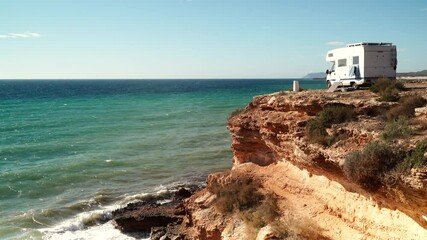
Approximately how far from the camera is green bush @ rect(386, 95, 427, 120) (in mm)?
12219

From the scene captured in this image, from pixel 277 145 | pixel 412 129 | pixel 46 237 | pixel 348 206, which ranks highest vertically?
pixel 412 129

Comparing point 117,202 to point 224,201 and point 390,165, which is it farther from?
point 390,165

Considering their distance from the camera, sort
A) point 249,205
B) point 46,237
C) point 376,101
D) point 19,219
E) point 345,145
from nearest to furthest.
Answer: point 345,145, point 376,101, point 249,205, point 46,237, point 19,219

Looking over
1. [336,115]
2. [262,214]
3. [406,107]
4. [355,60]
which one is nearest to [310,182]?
[262,214]

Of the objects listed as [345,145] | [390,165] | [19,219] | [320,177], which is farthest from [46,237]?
[390,165]

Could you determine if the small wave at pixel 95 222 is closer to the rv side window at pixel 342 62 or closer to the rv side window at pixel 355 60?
the rv side window at pixel 342 62

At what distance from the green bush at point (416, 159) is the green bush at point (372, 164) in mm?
340

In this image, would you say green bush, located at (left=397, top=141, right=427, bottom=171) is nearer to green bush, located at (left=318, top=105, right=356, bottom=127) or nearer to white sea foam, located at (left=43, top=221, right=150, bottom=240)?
green bush, located at (left=318, top=105, right=356, bottom=127)

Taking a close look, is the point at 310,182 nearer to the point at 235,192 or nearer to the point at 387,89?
the point at 235,192

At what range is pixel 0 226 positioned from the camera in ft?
68.3

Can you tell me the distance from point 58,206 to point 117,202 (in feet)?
10.5

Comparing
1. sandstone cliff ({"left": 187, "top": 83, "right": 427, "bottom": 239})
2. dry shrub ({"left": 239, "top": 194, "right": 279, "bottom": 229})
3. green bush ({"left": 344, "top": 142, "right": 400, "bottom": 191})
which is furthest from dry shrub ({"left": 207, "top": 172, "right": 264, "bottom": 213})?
green bush ({"left": 344, "top": 142, "right": 400, "bottom": 191})

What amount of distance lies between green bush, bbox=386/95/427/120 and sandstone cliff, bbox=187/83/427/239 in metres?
0.27

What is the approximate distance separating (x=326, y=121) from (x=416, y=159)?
4.17m
